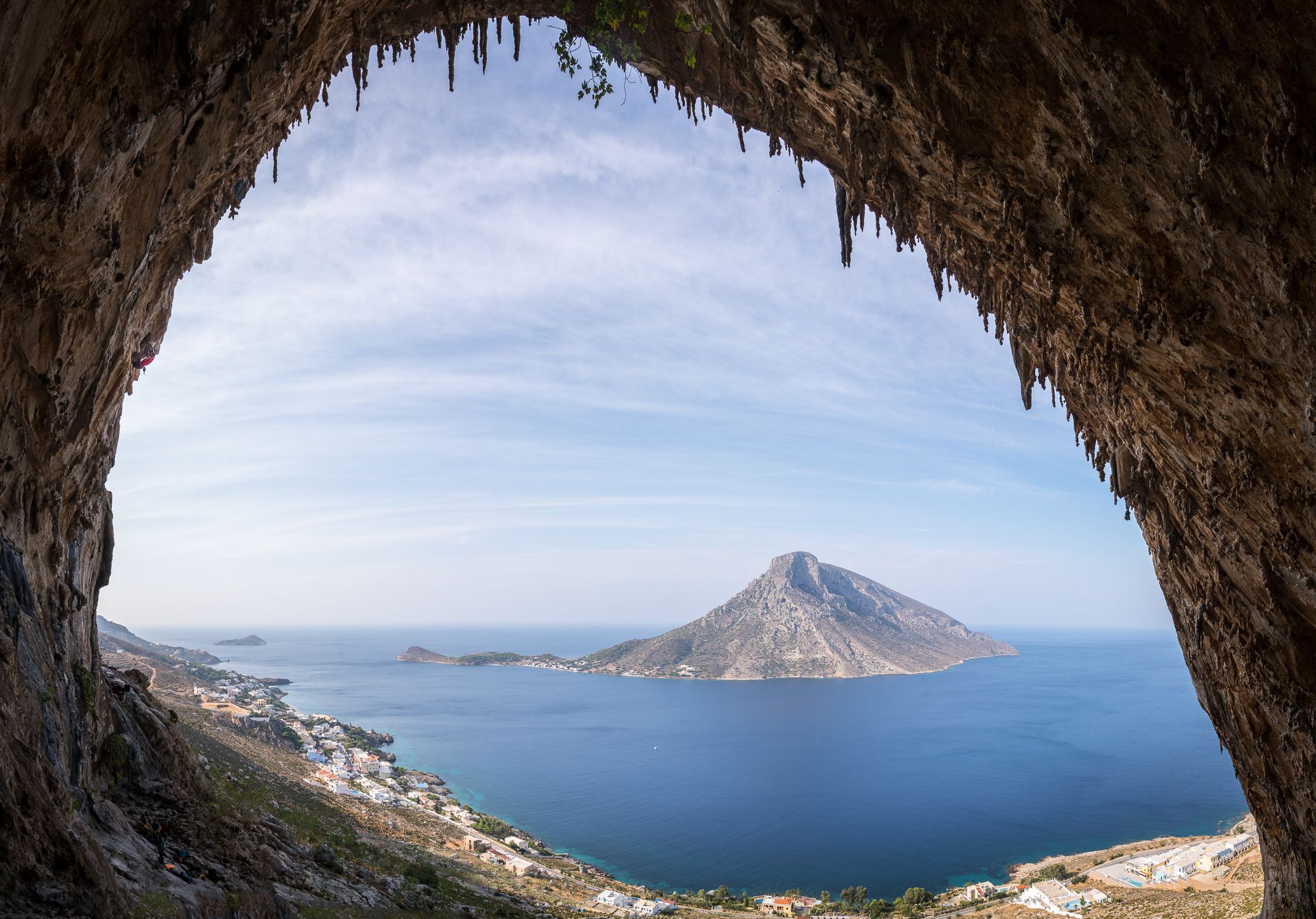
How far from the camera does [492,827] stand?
156 ft

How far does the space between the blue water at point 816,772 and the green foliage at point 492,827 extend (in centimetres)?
595

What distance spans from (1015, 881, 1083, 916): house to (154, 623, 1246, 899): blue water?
10.5 m

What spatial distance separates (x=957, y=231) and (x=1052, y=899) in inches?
1538

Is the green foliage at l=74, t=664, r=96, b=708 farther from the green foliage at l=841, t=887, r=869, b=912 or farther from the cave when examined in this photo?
the green foliage at l=841, t=887, r=869, b=912

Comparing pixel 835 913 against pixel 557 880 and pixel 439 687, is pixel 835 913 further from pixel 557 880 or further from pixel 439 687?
pixel 439 687

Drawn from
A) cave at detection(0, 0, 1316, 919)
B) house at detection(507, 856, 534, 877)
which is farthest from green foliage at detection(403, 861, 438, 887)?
house at detection(507, 856, 534, 877)

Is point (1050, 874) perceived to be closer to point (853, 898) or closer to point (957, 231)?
point (853, 898)

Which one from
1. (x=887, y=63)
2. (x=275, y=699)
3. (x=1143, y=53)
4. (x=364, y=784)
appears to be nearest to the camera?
(x=1143, y=53)

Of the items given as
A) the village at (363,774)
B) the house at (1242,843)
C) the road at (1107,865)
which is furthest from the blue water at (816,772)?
the house at (1242,843)

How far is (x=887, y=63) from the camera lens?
803cm

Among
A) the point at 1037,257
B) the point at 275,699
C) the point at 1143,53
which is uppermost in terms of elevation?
the point at 1143,53

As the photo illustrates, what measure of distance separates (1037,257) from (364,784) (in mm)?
56211

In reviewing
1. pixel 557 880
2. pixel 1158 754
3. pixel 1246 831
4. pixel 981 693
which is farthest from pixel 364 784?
pixel 981 693

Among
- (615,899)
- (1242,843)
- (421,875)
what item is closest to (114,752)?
(421,875)
